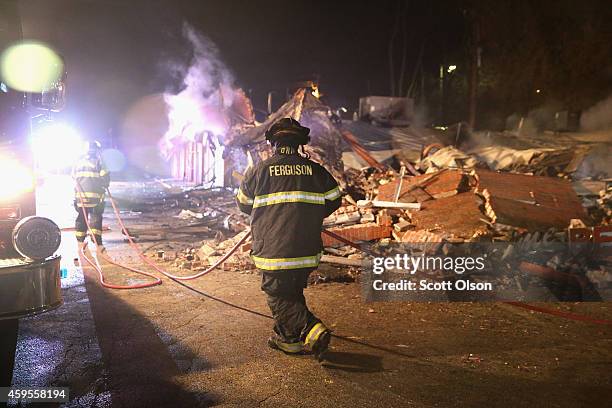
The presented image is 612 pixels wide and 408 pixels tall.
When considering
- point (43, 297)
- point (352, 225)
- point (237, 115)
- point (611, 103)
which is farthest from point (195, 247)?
point (611, 103)

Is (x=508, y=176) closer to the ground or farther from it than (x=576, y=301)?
farther from it

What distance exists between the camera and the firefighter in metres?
7.84

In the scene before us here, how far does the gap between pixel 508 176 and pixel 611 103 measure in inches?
545

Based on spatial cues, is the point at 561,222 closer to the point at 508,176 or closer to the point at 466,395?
the point at 508,176

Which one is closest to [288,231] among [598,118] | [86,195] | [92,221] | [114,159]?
[86,195]

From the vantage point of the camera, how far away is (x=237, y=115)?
58.9 feet

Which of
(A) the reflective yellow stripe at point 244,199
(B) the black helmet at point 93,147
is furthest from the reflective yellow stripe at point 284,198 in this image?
(B) the black helmet at point 93,147

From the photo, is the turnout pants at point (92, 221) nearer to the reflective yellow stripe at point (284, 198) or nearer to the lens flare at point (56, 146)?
the lens flare at point (56, 146)

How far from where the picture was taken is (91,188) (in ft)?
25.9

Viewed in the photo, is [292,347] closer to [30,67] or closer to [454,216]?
[30,67]

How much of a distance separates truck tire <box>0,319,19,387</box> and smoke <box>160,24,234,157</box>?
16.3m

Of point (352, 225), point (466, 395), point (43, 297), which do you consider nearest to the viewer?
point (43, 297)

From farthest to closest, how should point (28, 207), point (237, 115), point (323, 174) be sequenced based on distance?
point (237, 115) → point (323, 174) → point (28, 207)

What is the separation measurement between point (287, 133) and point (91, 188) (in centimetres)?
544
